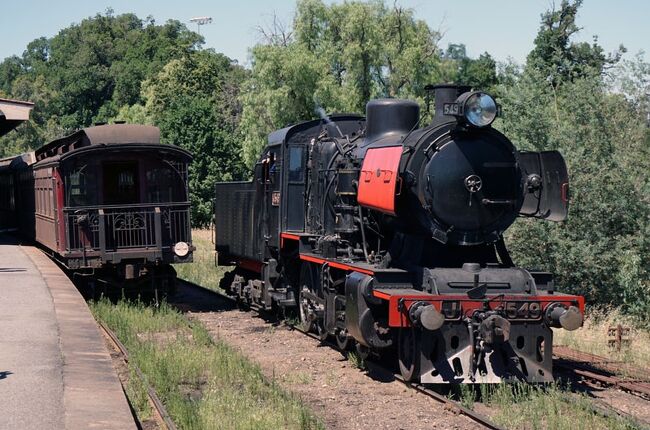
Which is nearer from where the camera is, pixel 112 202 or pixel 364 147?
pixel 364 147

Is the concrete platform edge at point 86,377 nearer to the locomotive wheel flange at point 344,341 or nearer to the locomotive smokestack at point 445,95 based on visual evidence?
the locomotive wheel flange at point 344,341

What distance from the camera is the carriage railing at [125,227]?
16.3m

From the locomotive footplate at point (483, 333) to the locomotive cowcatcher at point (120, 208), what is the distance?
8.21 metres

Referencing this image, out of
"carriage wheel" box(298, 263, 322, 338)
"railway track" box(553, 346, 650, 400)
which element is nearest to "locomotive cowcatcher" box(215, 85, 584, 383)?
"carriage wheel" box(298, 263, 322, 338)

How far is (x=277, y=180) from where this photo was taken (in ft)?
46.8

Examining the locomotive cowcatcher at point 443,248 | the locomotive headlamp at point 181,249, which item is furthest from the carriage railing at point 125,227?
the locomotive cowcatcher at point 443,248

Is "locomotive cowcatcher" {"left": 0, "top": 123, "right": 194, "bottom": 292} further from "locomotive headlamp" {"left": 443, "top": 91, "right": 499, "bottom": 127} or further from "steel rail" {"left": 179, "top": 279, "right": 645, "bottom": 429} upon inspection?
"locomotive headlamp" {"left": 443, "top": 91, "right": 499, "bottom": 127}

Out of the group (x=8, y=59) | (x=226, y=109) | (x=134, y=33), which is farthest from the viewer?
(x=8, y=59)

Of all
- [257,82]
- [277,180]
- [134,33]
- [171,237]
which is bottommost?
[171,237]

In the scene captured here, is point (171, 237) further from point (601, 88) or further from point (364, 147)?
point (601, 88)

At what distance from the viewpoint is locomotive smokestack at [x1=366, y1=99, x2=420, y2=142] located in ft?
37.5

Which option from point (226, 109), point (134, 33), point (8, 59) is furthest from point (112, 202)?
point (8, 59)

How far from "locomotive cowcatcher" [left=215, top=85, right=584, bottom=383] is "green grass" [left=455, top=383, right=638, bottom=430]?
0.72 feet

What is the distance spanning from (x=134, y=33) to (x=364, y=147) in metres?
98.4
